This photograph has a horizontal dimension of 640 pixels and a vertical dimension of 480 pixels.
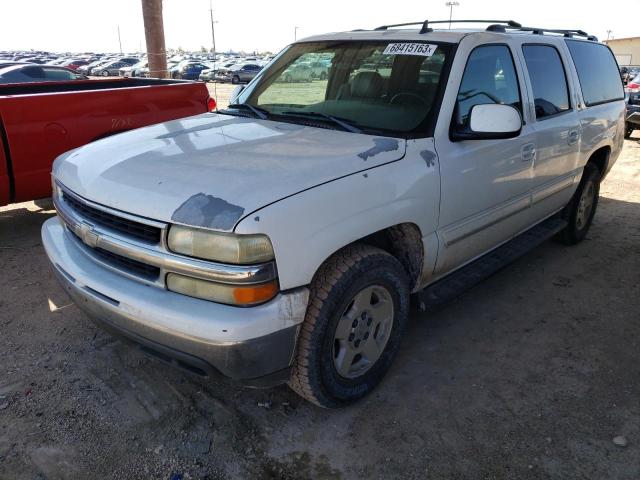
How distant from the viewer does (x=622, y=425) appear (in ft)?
9.09

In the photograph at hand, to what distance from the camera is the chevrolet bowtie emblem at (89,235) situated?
2518 millimetres

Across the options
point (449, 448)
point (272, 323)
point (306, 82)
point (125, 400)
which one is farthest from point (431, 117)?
point (125, 400)

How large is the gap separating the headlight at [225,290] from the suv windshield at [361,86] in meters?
1.25

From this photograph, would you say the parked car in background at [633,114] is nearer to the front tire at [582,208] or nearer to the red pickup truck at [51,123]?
the front tire at [582,208]

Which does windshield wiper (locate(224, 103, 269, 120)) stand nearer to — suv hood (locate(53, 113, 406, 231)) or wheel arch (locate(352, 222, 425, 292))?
suv hood (locate(53, 113, 406, 231))

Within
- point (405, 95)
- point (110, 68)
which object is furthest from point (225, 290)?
point (110, 68)

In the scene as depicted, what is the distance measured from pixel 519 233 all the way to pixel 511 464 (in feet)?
6.89

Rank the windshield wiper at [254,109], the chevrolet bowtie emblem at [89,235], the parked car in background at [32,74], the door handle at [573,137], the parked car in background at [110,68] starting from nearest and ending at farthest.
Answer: the chevrolet bowtie emblem at [89,235], the windshield wiper at [254,109], the door handle at [573,137], the parked car in background at [32,74], the parked car in background at [110,68]

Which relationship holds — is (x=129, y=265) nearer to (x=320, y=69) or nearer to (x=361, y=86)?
(x=361, y=86)

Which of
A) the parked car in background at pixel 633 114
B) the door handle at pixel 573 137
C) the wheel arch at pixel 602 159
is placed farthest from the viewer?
the parked car in background at pixel 633 114

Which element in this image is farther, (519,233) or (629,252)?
(629,252)

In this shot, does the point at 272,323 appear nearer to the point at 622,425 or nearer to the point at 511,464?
the point at 511,464

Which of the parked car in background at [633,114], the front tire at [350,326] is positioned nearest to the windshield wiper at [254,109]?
the front tire at [350,326]

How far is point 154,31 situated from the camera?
11.0 m
